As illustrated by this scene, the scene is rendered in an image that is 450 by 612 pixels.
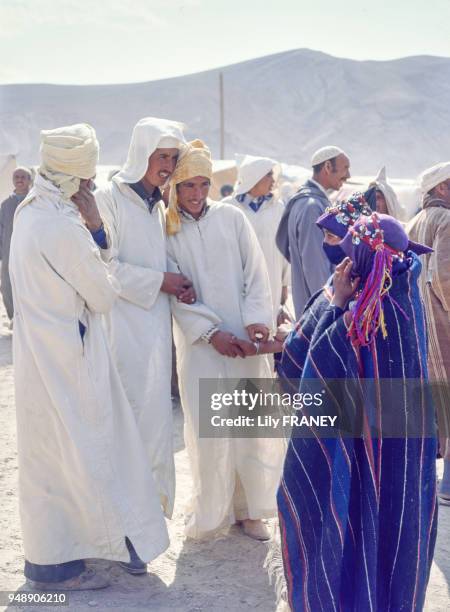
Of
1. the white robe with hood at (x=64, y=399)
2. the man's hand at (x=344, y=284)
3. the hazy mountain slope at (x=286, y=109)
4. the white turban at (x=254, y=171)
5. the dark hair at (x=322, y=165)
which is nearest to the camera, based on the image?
the man's hand at (x=344, y=284)

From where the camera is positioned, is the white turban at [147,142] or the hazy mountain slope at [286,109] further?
the hazy mountain slope at [286,109]

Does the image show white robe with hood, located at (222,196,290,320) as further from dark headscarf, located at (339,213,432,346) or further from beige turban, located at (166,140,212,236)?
dark headscarf, located at (339,213,432,346)

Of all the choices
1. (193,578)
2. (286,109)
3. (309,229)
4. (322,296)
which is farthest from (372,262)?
(286,109)

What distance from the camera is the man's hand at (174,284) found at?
13.5 feet

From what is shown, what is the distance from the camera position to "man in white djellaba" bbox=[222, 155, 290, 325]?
6637 millimetres

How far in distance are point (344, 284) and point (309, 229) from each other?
7.07 ft

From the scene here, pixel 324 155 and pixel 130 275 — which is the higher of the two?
pixel 324 155

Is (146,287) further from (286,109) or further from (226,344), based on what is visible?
(286,109)

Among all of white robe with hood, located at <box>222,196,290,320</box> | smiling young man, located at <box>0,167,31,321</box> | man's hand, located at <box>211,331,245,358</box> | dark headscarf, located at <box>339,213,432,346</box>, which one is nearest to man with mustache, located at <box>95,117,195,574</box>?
man's hand, located at <box>211,331,245,358</box>

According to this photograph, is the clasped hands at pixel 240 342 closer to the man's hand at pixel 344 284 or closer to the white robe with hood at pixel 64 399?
the white robe with hood at pixel 64 399

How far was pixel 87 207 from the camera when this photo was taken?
11.8 feet

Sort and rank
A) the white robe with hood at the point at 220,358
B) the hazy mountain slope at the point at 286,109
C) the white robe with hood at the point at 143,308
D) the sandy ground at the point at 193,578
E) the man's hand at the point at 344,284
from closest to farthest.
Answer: the man's hand at the point at 344,284 → the sandy ground at the point at 193,578 → the white robe with hood at the point at 143,308 → the white robe with hood at the point at 220,358 → the hazy mountain slope at the point at 286,109

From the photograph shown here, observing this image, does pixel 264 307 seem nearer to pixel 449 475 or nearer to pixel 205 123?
pixel 449 475

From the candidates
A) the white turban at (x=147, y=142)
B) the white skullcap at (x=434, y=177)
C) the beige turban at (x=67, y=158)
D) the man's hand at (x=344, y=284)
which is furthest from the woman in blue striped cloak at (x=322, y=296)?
the white skullcap at (x=434, y=177)
